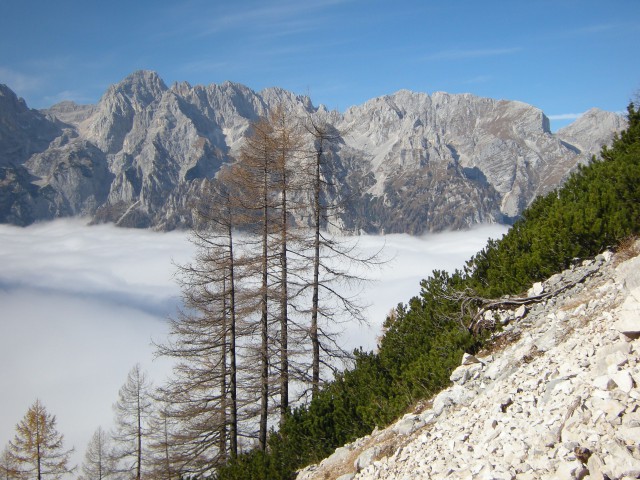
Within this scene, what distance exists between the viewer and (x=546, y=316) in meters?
7.96

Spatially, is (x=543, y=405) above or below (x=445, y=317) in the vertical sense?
below

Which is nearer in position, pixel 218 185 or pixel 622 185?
pixel 622 185

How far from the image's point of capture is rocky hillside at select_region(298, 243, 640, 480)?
13.9ft

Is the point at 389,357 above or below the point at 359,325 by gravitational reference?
below

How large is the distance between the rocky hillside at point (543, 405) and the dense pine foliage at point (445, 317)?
485 millimetres

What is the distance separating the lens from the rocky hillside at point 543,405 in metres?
4.24

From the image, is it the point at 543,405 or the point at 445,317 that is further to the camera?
the point at 445,317

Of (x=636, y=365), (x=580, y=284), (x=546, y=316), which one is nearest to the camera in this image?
(x=636, y=365)

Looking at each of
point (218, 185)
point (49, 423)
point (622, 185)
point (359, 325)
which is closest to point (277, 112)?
point (218, 185)

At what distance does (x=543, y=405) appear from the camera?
203 inches

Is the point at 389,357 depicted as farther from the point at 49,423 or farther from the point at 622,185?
the point at 49,423

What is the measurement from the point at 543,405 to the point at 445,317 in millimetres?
4555

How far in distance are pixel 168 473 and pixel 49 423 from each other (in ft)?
88.8

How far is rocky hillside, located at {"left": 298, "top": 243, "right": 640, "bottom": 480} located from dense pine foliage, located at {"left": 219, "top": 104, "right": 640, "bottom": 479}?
0.48 m
